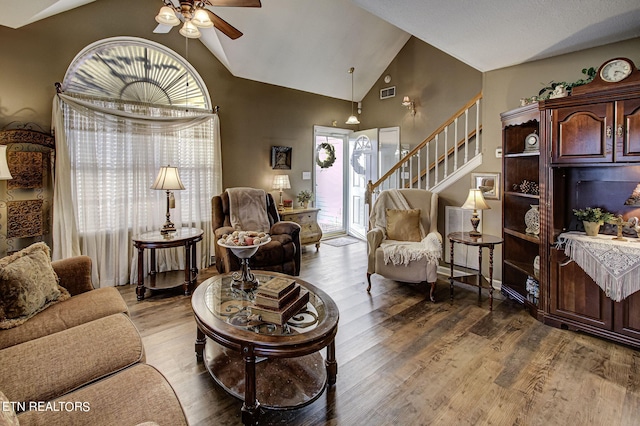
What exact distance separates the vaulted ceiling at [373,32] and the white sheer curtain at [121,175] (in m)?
1.01

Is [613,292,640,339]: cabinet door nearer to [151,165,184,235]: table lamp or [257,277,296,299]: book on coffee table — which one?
[257,277,296,299]: book on coffee table

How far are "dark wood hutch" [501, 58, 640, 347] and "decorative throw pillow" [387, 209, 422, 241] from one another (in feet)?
3.68

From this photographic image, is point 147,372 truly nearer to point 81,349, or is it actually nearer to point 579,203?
point 81,349

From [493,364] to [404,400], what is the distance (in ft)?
2.63

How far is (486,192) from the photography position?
12.5 ft

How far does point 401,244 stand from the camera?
3.70m

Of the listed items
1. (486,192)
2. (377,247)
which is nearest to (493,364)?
(377,247)

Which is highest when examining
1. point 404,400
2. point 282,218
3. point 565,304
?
point 282,218

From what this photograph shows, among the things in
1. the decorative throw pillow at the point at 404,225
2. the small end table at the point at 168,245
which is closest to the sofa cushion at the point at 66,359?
the small end table at the point at 168,245

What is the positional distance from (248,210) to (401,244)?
6.58 feet

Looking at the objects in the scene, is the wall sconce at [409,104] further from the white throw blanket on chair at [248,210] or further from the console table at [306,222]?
the white throw blanket on chair at [248,210]

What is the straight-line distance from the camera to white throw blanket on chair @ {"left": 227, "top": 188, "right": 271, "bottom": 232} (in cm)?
427

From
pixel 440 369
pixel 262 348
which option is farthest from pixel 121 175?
pixel 440 369

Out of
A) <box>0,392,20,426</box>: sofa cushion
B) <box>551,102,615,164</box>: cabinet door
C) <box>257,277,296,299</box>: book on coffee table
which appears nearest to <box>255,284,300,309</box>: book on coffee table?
<box>257,277,296,299</box>: book on coffee table
